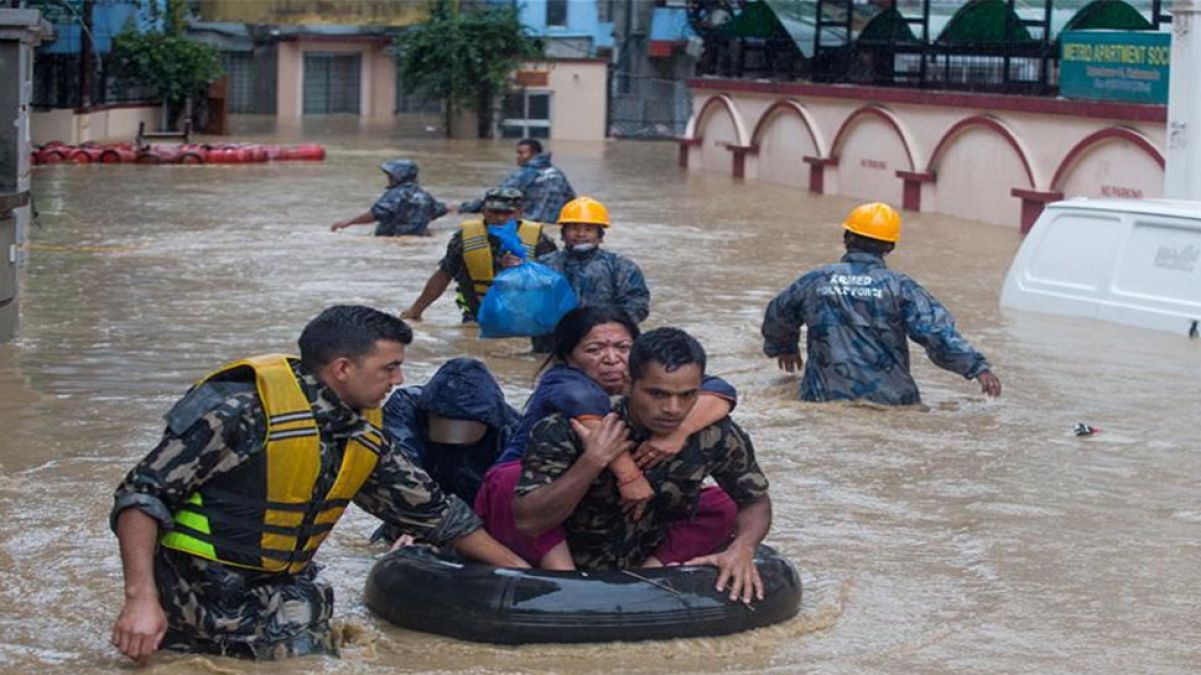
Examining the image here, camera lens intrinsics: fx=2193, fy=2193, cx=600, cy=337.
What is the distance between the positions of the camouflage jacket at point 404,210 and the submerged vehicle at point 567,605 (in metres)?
15.9

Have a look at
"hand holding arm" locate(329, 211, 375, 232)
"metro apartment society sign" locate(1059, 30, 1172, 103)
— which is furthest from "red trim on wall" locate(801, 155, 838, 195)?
"hand holding arm" locate(329, 211, 375, 232)

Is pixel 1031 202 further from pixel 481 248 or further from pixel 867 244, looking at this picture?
pixel 867 244

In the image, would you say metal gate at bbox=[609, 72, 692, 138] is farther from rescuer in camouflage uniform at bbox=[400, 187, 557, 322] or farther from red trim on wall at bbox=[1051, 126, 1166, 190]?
rescuer in camouflage uniform at bbox=[400, 187, 557, 322]

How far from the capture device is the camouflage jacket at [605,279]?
12867mm

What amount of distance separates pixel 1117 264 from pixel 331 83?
48.0 metres

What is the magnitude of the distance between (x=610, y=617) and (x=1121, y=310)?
965 centimetres

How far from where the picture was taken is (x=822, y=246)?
24.3m

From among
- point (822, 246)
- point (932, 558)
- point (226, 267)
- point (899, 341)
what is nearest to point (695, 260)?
point (822, 246)

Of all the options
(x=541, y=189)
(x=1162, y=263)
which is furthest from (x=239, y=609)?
(x=541, y=189)

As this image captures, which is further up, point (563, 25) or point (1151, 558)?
point (563, 25)

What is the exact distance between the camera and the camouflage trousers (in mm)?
6465

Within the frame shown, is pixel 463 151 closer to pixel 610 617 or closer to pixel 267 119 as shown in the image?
pixel 267 119

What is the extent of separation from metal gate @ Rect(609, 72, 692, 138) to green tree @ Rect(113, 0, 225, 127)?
11.1 metres

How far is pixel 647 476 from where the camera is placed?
7.02 metres
